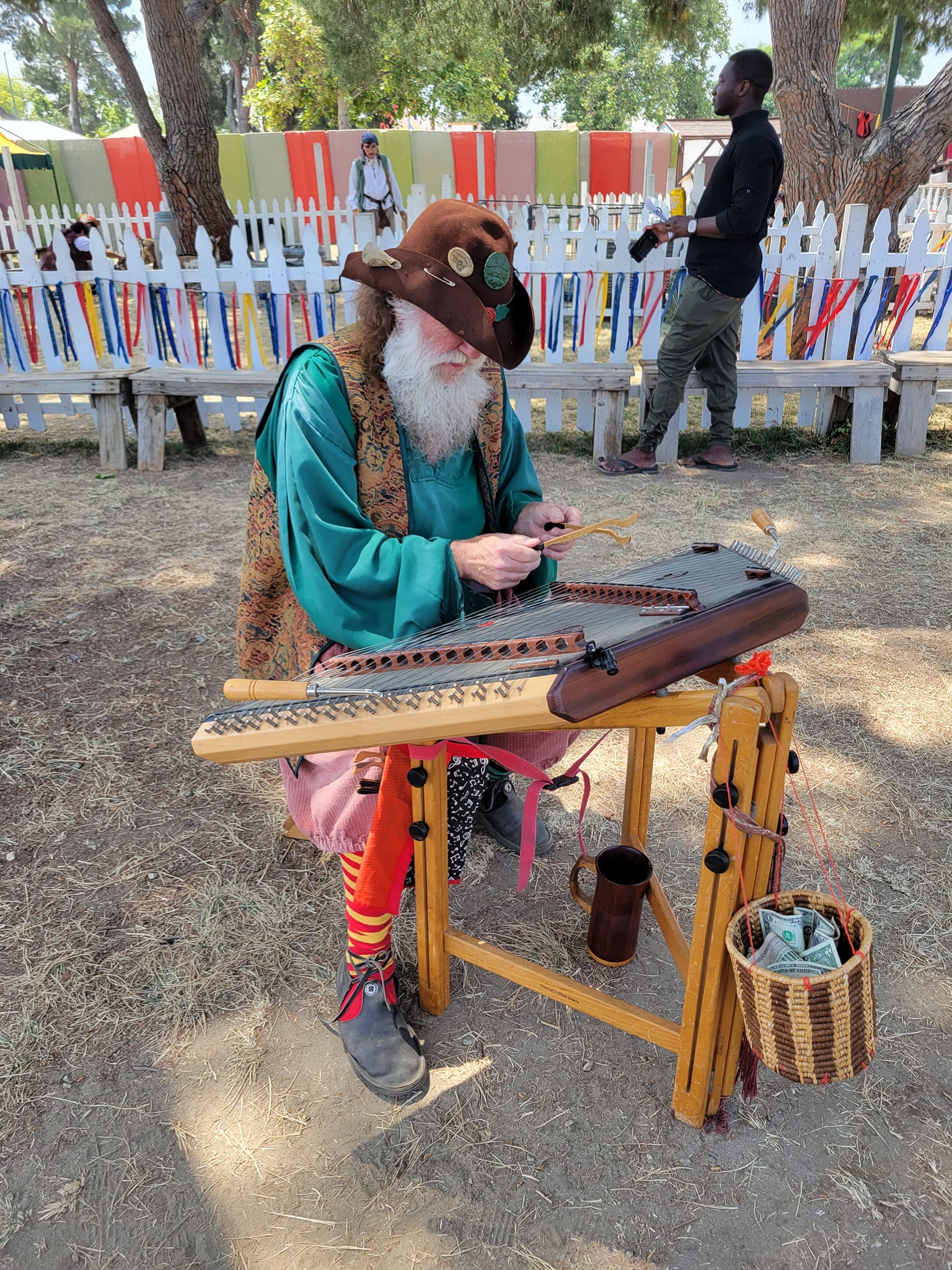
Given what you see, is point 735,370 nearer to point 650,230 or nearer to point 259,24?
point 650,230

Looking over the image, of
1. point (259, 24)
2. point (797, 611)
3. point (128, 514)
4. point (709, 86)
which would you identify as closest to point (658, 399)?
point (128, 514)

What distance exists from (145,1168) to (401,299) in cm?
177

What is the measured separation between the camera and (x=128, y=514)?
5.00 m

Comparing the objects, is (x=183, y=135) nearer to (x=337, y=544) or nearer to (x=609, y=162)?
(x=337, y=544)

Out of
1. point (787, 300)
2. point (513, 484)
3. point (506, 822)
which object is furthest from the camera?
point (787, 300)

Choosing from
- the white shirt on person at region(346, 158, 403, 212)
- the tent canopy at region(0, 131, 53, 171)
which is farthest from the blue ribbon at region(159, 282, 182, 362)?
the tent canopy at region(0, 131, 53, 171)

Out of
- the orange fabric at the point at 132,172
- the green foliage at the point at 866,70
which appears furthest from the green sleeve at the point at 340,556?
the green foliage at the point at 866,70

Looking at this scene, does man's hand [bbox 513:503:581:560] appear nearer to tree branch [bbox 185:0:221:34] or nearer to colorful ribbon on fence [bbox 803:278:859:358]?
colorful ribbon on fence [bbox 803:278:859:358]

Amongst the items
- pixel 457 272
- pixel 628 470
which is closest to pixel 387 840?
pixel 457 272

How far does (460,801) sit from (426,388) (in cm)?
89

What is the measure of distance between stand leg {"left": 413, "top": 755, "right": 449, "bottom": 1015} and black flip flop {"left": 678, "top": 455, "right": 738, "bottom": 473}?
4430 millimetres

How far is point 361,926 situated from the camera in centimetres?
178

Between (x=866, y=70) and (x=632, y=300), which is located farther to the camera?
(x=866, y=70)

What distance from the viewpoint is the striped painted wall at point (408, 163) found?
21.0 m
